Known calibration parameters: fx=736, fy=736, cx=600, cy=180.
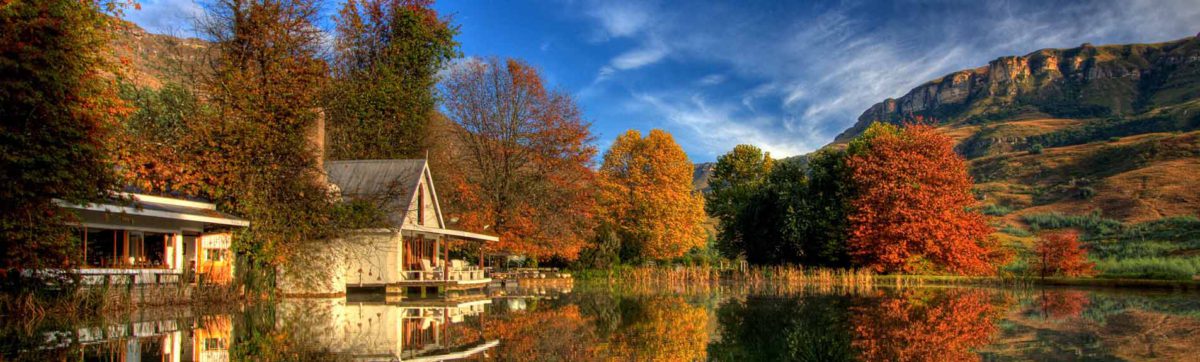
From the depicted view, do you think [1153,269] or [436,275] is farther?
[1153,269]

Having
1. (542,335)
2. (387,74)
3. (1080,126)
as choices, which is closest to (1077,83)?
(1080,126)

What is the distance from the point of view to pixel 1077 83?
142000 millimetres

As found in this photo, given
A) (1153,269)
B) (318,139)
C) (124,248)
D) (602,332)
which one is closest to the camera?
(602,332)

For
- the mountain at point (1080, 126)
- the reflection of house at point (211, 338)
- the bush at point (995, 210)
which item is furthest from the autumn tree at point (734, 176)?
the reflection of house at point (211, 338)

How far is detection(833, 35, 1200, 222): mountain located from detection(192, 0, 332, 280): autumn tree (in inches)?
1257

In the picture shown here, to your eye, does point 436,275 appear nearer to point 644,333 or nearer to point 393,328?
point 393,328

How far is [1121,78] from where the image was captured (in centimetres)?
13725

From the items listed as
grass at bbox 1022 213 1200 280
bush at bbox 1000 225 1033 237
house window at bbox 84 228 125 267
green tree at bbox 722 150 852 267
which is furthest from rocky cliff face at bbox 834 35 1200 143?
house window at bbox 84 228 125 267

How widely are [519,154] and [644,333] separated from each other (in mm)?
24010

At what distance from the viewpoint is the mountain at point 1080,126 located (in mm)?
60875

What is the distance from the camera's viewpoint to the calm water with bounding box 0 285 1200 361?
914 cm

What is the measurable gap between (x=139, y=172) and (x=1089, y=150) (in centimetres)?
9232

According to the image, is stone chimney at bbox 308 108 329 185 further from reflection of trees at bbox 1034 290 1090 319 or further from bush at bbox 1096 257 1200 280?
bush at bbox 1096 257 1200 280

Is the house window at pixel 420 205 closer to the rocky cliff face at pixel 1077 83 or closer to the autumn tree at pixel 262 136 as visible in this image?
the autumn tree at pixel 262 136
